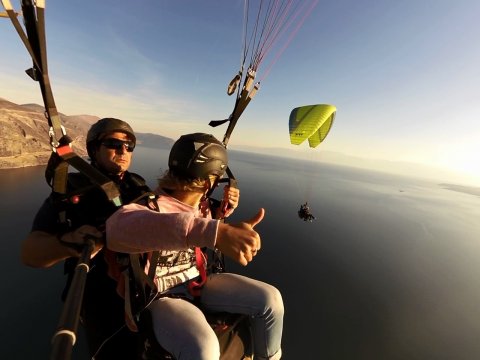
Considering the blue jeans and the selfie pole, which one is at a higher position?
the selfie pole

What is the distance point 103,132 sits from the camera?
13.7 feet

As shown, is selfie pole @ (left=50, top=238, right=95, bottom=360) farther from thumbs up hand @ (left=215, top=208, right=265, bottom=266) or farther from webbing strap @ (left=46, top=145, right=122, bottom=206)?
webbing strap @ (left=46, top=145, right=122, bottom=206)

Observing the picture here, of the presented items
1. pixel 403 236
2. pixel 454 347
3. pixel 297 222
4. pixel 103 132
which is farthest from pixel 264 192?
pixel 103 132

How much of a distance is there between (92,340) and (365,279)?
4583 centimetres

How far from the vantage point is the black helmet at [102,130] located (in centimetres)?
418

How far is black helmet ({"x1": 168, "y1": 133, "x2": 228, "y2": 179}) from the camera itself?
2527 mm

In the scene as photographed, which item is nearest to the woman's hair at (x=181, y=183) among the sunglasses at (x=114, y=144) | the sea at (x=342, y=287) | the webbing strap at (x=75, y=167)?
the webbing strap at (x=75, y=167)

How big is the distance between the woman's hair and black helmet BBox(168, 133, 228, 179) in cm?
4

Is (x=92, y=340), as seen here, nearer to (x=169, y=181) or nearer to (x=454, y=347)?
(x=169, y=181)

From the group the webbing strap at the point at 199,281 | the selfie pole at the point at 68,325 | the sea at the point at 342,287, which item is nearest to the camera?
the selfie pole at the point at 68,325

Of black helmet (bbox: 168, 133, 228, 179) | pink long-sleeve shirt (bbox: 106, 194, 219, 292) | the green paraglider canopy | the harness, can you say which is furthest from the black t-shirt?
the green paraglider canopy

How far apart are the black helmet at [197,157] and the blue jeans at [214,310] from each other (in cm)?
138

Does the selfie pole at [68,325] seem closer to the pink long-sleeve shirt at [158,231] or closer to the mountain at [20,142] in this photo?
the pink long-sleeve shirt at [158,231]

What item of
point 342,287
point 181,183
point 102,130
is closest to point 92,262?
point 181,183
